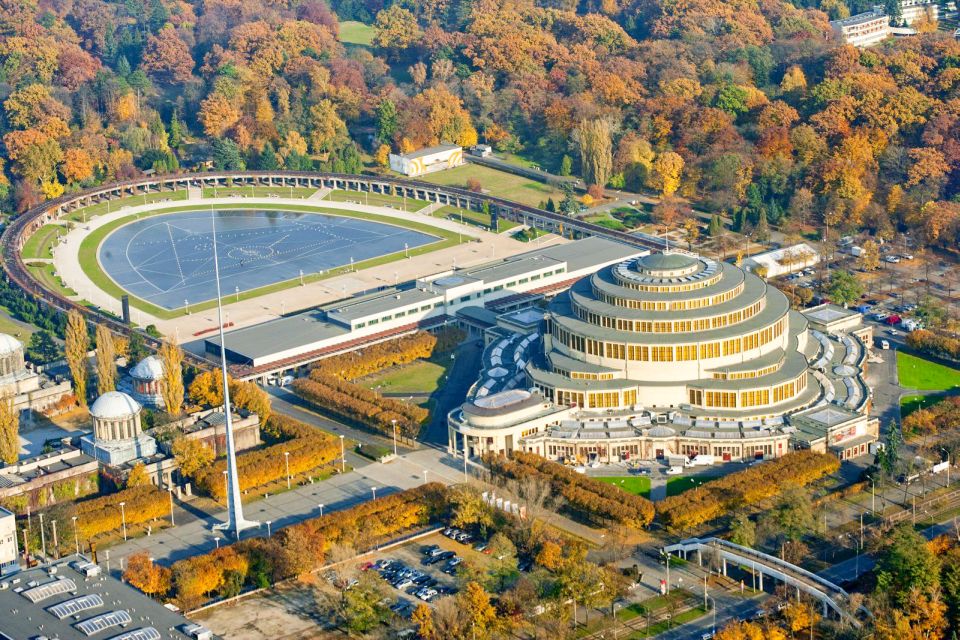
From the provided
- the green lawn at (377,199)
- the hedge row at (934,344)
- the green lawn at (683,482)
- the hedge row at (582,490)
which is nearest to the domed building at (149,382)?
the hedge row at (582,490)

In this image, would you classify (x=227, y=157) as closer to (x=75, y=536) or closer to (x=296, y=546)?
(x=75, y=536)

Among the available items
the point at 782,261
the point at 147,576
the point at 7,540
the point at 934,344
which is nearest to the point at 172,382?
the point at 7,540

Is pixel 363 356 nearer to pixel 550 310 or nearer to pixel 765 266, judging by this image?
pixel 550 310

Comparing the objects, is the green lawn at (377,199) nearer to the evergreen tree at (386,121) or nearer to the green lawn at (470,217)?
the green lawn at (470,217)

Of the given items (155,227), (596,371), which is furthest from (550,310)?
(155,227)

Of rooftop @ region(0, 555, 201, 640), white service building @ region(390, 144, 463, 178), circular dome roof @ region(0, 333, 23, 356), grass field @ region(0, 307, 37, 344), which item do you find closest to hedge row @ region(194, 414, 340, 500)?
rooftop @ region(0, 555, 201, 640)

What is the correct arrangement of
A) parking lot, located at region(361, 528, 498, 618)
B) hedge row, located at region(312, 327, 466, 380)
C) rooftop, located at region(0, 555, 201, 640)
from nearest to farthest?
rooftop, located at region(0, 555, 201, 640) → parking lot, located at region(361, 528, 498, 618) → hedge row, located at region(312, 327, 466, 380)

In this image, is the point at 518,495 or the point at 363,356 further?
the point at 363,356

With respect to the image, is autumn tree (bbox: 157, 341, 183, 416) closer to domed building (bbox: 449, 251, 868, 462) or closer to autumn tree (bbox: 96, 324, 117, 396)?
autumn tree (bbox: 96, 324, 117, 396)
